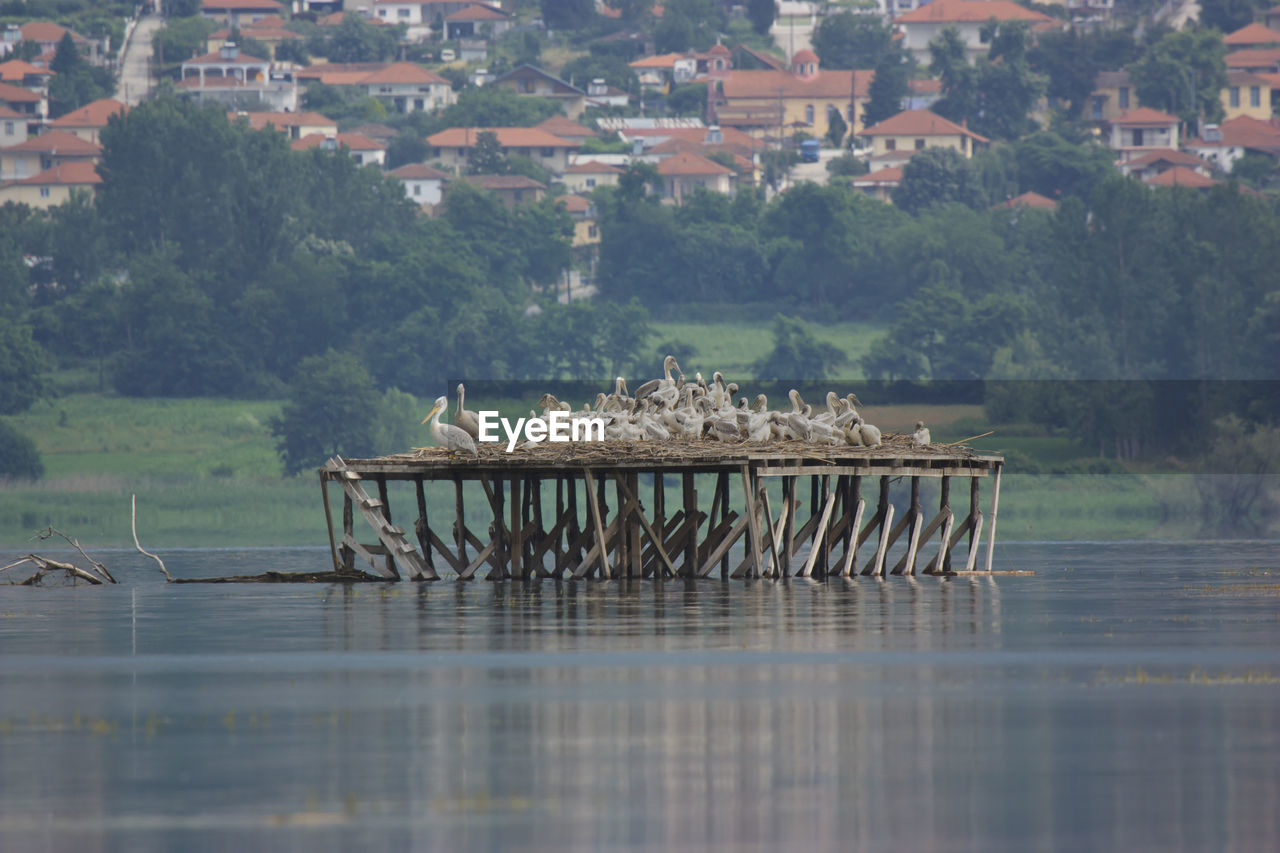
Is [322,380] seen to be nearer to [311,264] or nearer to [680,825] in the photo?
[311,264]

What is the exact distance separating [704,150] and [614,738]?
174 metres

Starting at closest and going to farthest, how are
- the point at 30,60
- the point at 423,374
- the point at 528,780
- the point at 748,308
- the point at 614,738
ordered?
the point at 528,780, the point at 614,738, the point at 423,374, the point at 748,308, the point at 30,60

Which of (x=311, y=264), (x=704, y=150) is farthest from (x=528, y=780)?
(x=704, y=150)

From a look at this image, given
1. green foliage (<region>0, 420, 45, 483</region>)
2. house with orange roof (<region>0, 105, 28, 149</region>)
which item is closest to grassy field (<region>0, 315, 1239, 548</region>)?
green foliage (<region>0, 420, 45, 483</region>)

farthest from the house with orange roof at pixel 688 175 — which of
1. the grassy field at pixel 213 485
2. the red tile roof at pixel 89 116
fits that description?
the grassy field at pixel 213 485

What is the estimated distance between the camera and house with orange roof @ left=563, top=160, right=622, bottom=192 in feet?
637

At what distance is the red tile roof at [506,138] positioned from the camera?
19288 centimetres

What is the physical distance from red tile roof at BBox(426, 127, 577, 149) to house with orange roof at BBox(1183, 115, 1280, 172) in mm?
49415

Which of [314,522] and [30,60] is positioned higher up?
[30,60]

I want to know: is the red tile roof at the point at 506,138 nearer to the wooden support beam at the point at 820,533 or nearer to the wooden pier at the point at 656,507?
the wooden pier at the point at 656,507

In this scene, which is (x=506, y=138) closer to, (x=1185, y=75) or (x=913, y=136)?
(x=913, y=136)

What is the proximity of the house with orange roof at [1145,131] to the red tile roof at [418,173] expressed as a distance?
50.4 metres

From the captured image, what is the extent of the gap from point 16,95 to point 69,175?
20.1m

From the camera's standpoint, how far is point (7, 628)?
142 feet
